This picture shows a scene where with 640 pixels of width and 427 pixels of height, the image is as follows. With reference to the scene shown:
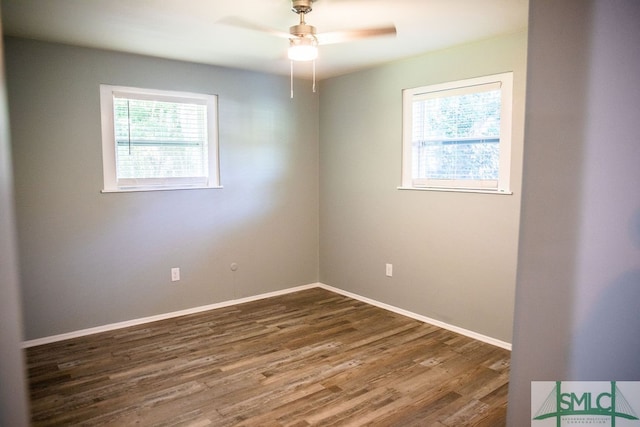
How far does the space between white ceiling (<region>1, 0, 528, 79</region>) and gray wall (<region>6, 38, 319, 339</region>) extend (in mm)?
286

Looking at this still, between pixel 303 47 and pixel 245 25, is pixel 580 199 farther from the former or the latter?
pixel 245 25

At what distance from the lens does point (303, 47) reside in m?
2.70

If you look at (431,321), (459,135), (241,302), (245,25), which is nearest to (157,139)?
(245,25)

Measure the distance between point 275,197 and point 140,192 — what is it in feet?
4.74

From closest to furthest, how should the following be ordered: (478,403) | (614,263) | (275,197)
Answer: (614,263), (478,403), (275,197)

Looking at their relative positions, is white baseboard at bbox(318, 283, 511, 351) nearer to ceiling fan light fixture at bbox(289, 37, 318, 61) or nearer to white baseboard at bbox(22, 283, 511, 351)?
white baseboard at bbox(22, 283, 511, 351)

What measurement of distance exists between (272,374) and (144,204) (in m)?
1.99

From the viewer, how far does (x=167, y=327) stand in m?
3.90

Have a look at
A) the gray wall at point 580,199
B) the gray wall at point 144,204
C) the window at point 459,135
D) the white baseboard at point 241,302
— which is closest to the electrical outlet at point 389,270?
the white baseboard at point 241,302

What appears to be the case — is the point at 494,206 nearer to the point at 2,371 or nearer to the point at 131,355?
the point at 131,355

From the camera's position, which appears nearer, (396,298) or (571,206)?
(571,206)

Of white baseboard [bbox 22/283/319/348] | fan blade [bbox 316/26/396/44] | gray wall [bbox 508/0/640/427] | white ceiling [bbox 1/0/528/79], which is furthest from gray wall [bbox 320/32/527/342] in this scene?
gray wall [bbox 508/0/640/427]

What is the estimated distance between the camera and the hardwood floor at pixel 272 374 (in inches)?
98.3

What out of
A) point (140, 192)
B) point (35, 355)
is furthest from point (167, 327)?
point (140, 192)
